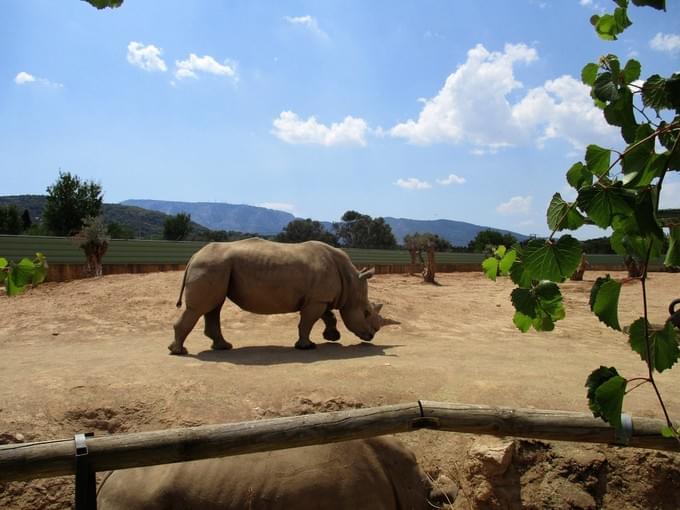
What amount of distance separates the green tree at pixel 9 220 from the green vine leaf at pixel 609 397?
168 feet

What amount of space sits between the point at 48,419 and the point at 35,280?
405cm

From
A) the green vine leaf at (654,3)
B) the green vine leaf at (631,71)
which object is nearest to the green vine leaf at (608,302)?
the green vine leaf at (631,71)

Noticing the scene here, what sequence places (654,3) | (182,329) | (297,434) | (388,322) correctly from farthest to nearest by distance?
1. (388,322)
2. (182,329)
3. (297,434)
4. (654,3)

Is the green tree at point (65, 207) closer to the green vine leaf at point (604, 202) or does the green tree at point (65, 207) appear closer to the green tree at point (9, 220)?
the green tree at point (9, 220)

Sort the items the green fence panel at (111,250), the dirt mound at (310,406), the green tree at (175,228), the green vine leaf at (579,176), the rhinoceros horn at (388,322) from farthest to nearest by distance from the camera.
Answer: the green tree at (175,228), the green fence panel at (111,250), the rhinoceros horn at (388,322), the dirt mound at (310,406), the green vine leaf at (579,176)

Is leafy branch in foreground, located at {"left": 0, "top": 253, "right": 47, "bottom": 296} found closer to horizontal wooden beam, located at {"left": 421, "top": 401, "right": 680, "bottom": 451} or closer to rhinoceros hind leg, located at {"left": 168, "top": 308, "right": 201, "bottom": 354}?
horizontal wooden beam, located at {"left": 421, "top": 401, "right": 680, "bottom": 451}

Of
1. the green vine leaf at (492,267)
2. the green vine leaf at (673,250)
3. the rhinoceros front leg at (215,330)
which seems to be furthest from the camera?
the rhinoceros front leg at (215,330)

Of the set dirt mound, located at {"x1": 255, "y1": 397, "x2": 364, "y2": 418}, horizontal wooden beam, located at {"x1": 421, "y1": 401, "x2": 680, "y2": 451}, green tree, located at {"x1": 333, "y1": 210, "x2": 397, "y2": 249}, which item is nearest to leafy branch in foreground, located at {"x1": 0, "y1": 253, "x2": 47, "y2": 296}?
horizontal wooden beam, located at {"x1": 421, "y1": 401, "x2": 680, "y2": 451}

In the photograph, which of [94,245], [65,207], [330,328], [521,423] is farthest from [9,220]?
[521,423]

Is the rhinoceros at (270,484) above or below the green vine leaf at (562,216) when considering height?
below

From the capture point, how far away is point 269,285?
8953mm

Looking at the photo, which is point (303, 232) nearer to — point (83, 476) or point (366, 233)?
point (366, 233)

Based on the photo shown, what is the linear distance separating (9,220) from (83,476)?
49.9 meters

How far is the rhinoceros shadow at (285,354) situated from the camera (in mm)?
8133
